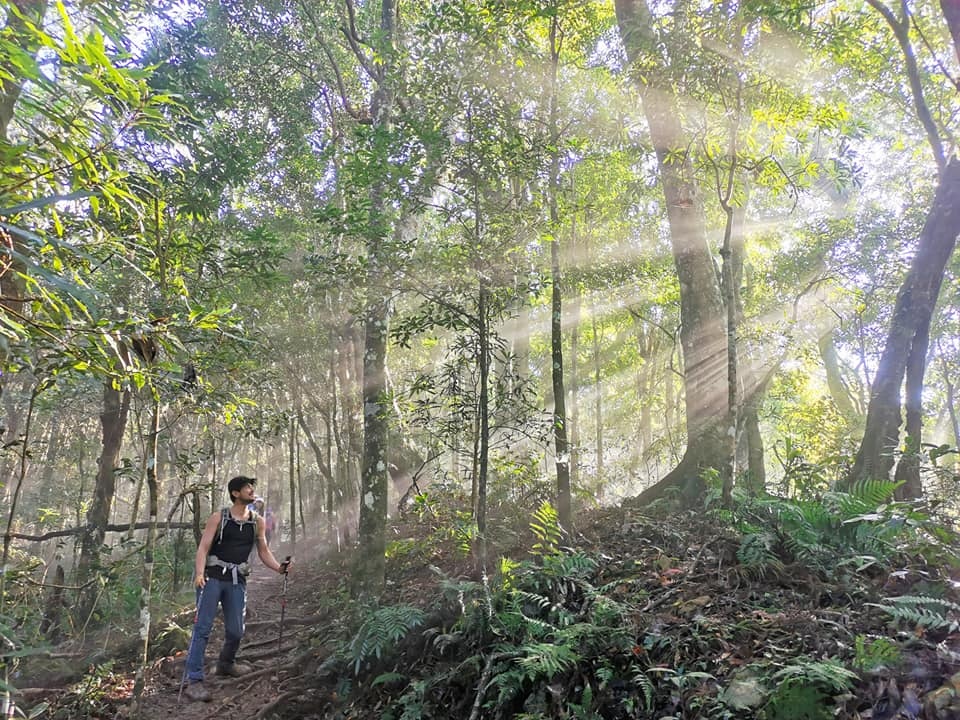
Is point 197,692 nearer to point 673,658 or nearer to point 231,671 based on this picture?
point 231,671

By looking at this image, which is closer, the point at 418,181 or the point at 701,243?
the point at 418,181

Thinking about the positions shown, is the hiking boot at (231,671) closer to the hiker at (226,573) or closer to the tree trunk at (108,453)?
the hiker at (226,573)

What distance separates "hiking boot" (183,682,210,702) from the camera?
5887mm

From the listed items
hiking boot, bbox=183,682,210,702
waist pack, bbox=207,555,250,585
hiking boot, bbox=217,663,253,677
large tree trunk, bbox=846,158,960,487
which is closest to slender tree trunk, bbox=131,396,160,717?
hiking boot, bbox=183,682,210,702

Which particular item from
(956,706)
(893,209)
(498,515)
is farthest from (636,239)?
(956,706)

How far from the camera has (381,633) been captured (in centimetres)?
524

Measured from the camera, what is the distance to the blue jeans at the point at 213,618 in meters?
6.05

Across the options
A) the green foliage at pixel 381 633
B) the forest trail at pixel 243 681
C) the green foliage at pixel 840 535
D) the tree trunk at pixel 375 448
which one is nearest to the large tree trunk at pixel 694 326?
the green foliage at pixel 840 535

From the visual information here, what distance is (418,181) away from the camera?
241 inches

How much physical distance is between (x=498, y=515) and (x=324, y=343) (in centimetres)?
815

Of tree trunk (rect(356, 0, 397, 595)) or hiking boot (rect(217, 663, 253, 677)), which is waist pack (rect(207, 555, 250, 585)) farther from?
tree trunk (rect(356, 0, 397, 595))

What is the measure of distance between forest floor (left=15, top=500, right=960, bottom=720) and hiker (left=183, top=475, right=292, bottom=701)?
26 centimetres

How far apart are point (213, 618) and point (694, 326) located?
7.91 meters

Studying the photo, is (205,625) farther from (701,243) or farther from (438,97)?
(701,243)
